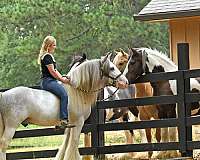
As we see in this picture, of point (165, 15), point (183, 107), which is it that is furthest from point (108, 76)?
point (165, 15)

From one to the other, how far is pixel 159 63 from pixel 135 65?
45cm

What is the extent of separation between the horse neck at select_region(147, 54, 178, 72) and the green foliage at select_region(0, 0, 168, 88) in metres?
19.2

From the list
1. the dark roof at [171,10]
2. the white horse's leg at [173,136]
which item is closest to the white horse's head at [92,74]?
the white horse's leg at [173,136]

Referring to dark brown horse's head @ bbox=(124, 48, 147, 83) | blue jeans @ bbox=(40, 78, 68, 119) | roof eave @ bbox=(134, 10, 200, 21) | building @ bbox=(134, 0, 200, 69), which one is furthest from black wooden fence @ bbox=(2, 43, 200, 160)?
building @ bbox=(134, 0, 200, 69)

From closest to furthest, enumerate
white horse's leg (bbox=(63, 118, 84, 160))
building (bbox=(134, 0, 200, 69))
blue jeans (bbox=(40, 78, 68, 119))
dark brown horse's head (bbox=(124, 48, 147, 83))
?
blue jeans (bbox=(40, 78, 68, 119)) → white horse's leg (bbox=(63, 118, 84, 160)) → dark brown horse's head (bbox=(124, 48, 147, 83)) → building (bbox=(134, 0, 200, 69))

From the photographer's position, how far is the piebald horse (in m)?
10.9

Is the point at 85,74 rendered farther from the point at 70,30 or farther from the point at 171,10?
the point at 70,30

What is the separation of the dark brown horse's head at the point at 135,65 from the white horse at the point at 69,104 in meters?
0.47

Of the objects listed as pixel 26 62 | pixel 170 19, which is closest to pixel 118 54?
pixel 170 19

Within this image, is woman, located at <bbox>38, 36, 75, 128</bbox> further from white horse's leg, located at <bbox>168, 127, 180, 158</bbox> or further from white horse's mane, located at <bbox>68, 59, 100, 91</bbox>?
white horse's leg, located at <bbox>168, 127, 180, 158</bbox>

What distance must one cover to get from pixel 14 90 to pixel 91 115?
1947mm

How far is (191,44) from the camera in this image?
1681 cm

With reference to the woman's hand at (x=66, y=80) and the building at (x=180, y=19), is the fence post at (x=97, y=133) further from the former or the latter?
the building at (x=180, y=19)

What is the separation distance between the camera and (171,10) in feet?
53.6
